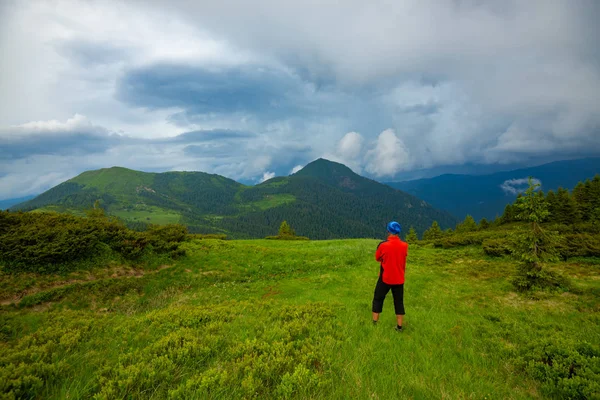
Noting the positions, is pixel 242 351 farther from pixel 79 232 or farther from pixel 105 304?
pixel 79 232

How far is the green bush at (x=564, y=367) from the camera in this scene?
469 centimetres

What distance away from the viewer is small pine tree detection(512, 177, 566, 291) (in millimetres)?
14477

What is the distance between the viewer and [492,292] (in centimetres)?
1476

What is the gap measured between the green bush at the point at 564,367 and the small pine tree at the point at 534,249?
35.1ft

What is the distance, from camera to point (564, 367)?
17.3 feet

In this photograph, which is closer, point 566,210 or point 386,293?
point 386,293

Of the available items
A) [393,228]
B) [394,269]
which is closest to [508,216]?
[393,228]

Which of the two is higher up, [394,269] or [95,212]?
[95,212]

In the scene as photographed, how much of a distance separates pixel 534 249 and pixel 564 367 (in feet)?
42.3

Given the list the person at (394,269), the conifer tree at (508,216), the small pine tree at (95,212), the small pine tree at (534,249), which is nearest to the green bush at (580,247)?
the small pine tree at (534,249)

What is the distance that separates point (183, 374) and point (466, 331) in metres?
8.05

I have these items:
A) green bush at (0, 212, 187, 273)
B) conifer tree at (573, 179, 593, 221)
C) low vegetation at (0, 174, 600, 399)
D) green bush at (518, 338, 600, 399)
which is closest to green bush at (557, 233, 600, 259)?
low vegetation at (0, 174, 600, 399)

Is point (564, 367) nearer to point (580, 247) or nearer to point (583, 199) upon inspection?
point (580, 247)

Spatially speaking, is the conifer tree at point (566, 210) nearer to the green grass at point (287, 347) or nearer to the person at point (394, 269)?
the green grass at point (287, 347)
